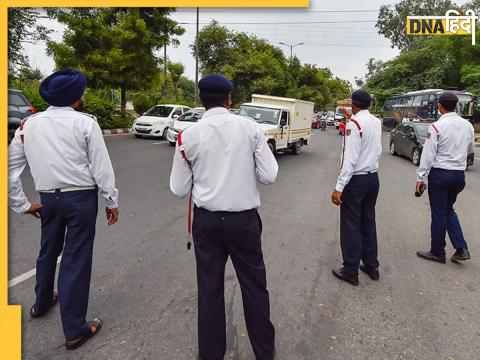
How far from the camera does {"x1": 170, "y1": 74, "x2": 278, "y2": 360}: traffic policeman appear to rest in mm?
2211

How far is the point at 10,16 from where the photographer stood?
13367 mm

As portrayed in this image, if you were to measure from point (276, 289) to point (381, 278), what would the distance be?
1.14m

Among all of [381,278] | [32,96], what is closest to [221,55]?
[32,96]

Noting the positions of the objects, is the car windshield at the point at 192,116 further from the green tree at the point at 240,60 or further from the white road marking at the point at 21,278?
the green tree at the point at 240,60

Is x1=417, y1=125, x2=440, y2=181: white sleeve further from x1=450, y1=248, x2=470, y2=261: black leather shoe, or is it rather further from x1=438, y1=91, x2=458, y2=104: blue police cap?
x1=450, y1=248, x2=470, y2=261: black leather shoe

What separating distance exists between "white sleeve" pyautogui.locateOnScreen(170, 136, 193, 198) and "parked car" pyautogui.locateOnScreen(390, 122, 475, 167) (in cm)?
1127

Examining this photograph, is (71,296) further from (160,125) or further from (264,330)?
(160,125)

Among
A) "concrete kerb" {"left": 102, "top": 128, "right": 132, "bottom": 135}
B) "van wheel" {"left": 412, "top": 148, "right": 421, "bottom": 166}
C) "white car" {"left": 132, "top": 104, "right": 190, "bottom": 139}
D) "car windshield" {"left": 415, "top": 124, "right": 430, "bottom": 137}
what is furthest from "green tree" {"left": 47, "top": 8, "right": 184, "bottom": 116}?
"van wheel" {"left": 412, "top": 148, "right": 421, "bottom": 166}

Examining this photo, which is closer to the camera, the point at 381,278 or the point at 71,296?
the point at 71,296

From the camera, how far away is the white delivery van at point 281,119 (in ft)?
38.7

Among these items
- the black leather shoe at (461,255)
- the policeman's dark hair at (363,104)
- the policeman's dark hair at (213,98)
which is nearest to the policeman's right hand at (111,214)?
the policeman's dark hair at (213,98)

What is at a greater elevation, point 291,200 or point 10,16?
point 10,16

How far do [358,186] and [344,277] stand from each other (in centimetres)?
91

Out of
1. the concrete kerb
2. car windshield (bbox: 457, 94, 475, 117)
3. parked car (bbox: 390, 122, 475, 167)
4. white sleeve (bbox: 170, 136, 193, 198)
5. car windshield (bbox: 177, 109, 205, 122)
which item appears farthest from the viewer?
car windshield (bbox: 457, 94, 475, 117)
